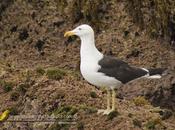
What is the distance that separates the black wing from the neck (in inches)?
7.1

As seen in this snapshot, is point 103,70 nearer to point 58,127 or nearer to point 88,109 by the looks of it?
point 88,109

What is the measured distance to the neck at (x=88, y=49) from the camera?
12624mm

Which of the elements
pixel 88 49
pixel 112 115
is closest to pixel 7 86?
pixel 88 49

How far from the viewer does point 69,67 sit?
67.9 feet

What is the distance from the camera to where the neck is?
1262 centimetres

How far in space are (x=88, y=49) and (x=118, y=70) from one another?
0.66 m

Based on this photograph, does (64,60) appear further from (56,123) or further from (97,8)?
(56,123)

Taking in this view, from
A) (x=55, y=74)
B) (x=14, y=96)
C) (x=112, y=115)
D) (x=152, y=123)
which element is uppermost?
(x=55, y=74)

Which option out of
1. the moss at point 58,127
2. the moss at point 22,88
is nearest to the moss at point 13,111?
the moss at point 22,88

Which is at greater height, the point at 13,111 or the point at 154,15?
the point at 154,15

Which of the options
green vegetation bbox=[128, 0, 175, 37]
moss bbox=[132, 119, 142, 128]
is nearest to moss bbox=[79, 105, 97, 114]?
moss bbox=[132, 119, 142, 128]

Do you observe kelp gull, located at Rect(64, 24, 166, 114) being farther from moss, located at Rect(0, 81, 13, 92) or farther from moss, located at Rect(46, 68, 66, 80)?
moss, located at Rect(0, 81, 13, 92)

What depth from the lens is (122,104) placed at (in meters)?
14.7

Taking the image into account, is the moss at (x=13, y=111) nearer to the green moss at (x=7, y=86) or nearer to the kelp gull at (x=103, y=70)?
the green moss at (x=7, y=86)
